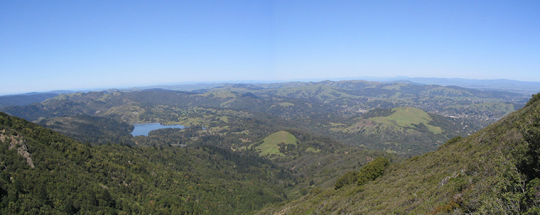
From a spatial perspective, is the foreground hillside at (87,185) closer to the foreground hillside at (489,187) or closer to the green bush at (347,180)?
the green bush at (347,180)

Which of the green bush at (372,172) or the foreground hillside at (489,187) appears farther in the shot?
the green bush at (372,172)

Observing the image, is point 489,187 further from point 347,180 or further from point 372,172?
point 347,180

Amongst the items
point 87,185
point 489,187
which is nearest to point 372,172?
point 489,187

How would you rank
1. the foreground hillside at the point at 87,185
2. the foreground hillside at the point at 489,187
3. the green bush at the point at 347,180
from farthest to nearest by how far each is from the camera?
the green bush at the point at 347,180 < the foreground hillside at the point at 87,185 < the foreground hillside at the point at 489,187

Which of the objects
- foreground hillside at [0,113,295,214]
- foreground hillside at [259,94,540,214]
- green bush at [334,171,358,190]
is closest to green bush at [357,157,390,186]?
green bush at [334,171,358,190]

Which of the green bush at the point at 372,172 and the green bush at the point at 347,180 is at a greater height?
the green bush at the point at 372,172

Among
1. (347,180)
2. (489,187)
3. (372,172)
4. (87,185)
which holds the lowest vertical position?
(347,180)

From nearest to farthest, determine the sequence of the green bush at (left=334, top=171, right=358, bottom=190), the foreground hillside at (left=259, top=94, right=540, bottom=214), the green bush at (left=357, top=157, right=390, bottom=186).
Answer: the foreground hillside at (left=259, top=94, right=540, bottom=214), the green bush at (left=357, top=157, right=390, bottom=186), the green bush at (left=334, top=171, right=358, bottom=190)

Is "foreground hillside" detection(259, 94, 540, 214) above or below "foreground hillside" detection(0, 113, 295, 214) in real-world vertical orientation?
above

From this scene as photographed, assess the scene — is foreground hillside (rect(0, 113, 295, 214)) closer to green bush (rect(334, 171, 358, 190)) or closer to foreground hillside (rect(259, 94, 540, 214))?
green bush (rect(334, 171, 358, 190))

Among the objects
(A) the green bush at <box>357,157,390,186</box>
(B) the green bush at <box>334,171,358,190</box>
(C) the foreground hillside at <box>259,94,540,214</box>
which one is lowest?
(B) the green bush at <box>334,171,358,190</box>

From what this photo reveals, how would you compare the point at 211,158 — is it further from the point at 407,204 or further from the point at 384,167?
the point at 407,204

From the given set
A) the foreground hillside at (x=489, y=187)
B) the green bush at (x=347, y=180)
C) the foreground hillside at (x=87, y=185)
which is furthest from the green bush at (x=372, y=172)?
the foreground hillside at (x=87, y=185)

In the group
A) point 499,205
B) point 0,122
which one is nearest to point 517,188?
point 499,205
